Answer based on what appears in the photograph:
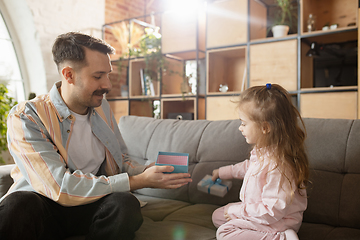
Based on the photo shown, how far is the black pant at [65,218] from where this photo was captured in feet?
3.71

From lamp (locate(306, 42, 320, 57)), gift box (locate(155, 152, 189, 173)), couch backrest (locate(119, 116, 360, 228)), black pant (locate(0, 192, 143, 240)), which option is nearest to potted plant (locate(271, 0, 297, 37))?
lamp (locate(306, 42, 320, 57))

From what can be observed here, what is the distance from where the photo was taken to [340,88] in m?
2.69

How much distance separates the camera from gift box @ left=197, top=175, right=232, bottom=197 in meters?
1.55

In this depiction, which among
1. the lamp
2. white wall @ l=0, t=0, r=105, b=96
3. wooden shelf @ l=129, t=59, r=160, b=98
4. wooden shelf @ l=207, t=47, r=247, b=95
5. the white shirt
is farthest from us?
wooden shelf @ l=129, t=59, r=160, b=98

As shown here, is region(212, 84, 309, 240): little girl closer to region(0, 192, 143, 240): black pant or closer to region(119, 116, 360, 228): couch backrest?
region(119, 116, 360, 228): couch backrest

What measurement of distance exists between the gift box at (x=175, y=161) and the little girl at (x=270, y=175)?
0.27 meters

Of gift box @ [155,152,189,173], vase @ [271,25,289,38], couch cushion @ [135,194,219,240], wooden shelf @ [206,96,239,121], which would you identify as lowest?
couch cushion @ [135,194,219,240]

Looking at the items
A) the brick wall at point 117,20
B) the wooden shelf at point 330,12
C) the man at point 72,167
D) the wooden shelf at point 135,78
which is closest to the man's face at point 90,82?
the man at point 72,167

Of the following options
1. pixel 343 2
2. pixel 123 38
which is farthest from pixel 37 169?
pixel 123 38

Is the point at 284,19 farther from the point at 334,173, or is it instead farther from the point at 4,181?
the point at 4,181

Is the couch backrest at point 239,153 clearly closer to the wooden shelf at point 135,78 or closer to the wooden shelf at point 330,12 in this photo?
the wooden shelf at point 330,12

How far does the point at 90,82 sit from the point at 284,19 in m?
2.32

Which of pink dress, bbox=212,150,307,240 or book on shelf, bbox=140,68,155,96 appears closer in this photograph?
pink dress, bbox=212,150,307,240

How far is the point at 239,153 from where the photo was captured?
1.65m
